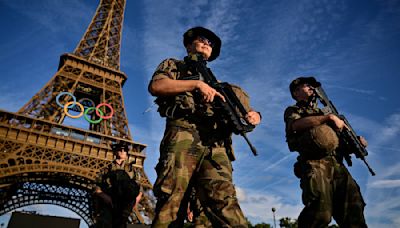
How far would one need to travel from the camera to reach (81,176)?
2225 cm

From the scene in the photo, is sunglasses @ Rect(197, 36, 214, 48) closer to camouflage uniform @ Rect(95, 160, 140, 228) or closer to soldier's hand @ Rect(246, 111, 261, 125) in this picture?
soldier's hand @ Rect(246, 111, 261, 125)

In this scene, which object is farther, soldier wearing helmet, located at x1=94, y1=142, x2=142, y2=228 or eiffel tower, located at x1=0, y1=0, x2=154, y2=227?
eiffel tower, located at x1=0, y1=0, x2=154, y2=227

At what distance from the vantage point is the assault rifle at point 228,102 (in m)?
2.77

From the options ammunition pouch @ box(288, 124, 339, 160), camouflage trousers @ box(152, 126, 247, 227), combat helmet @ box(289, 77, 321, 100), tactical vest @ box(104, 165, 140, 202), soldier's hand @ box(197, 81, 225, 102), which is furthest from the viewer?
tactical vest @ box(104, 165, 140, 202)

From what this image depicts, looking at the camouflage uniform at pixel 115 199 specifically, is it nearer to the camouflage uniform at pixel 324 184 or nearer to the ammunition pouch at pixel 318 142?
the camouflage uniform at pixel 324 184

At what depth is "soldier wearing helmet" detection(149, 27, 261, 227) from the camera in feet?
7.93

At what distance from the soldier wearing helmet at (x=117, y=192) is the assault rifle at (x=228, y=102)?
12.6 ft

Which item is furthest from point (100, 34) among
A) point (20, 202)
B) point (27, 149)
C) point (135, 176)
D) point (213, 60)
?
point (213, 60)

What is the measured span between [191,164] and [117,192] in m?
4.01

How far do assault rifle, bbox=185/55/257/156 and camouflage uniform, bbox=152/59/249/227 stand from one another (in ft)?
0.56

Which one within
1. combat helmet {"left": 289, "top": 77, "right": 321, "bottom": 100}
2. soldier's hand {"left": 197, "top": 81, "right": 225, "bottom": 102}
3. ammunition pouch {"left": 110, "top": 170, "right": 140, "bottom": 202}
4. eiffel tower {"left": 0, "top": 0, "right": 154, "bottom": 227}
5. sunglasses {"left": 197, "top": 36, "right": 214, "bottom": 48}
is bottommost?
ammunition pouch {"left": 110, "top": 170, "right": 140, "bottom": 202}

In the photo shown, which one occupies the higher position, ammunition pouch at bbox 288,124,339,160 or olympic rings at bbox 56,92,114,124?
olympic rings at bbox 56,92,114,124

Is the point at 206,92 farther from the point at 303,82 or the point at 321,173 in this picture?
the point at 303,82

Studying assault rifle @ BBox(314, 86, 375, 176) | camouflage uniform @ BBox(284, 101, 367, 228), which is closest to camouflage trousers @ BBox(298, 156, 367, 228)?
camouflage uniform @ BBox(284, 101, 367, 228)
